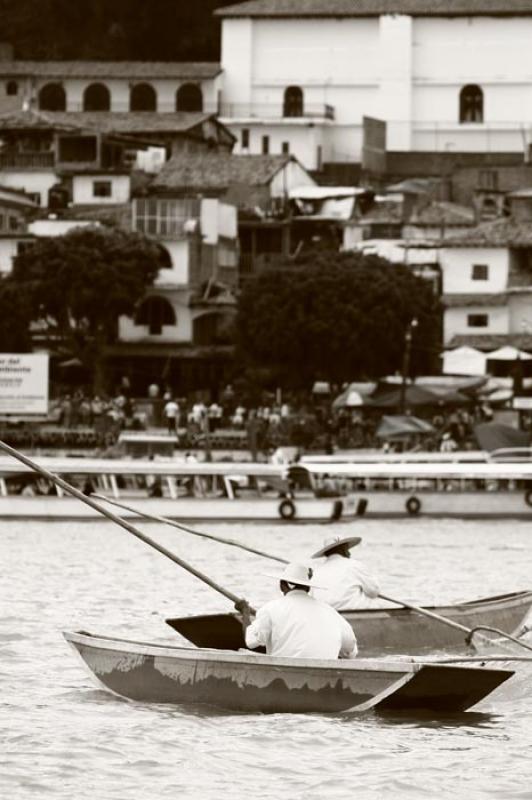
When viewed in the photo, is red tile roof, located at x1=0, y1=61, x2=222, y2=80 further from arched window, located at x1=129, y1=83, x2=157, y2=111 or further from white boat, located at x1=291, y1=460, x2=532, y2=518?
white boat, located at x1=291, y1=460, x2=532, y2=518

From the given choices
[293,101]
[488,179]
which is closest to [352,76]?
[293,101]

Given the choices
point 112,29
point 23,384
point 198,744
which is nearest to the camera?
point 198,744

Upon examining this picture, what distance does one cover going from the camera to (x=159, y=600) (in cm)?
3080

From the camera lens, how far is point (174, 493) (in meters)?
45.7

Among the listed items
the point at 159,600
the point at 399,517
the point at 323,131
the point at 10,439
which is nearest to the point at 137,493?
the point at 399,517

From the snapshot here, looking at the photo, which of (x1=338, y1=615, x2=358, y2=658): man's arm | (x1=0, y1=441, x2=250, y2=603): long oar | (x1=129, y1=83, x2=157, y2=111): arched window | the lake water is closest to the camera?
the lake water

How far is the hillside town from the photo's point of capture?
7525 centimetres

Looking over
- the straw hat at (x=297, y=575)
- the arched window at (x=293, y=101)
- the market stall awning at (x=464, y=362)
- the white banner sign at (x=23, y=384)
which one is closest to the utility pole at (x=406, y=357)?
the market stall awning at (x=464, y=362)

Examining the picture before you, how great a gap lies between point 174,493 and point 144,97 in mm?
60438

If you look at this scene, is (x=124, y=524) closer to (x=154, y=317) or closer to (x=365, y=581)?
(x=365, y=581)

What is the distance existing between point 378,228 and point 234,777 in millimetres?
68046

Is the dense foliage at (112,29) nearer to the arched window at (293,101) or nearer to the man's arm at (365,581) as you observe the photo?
the arched window at (293,101)

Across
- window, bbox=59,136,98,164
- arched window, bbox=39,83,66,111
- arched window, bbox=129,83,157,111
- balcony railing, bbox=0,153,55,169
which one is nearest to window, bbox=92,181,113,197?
window, bbox=59,136,98,164

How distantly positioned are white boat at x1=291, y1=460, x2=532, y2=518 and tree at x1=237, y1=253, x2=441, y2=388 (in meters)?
18.6
